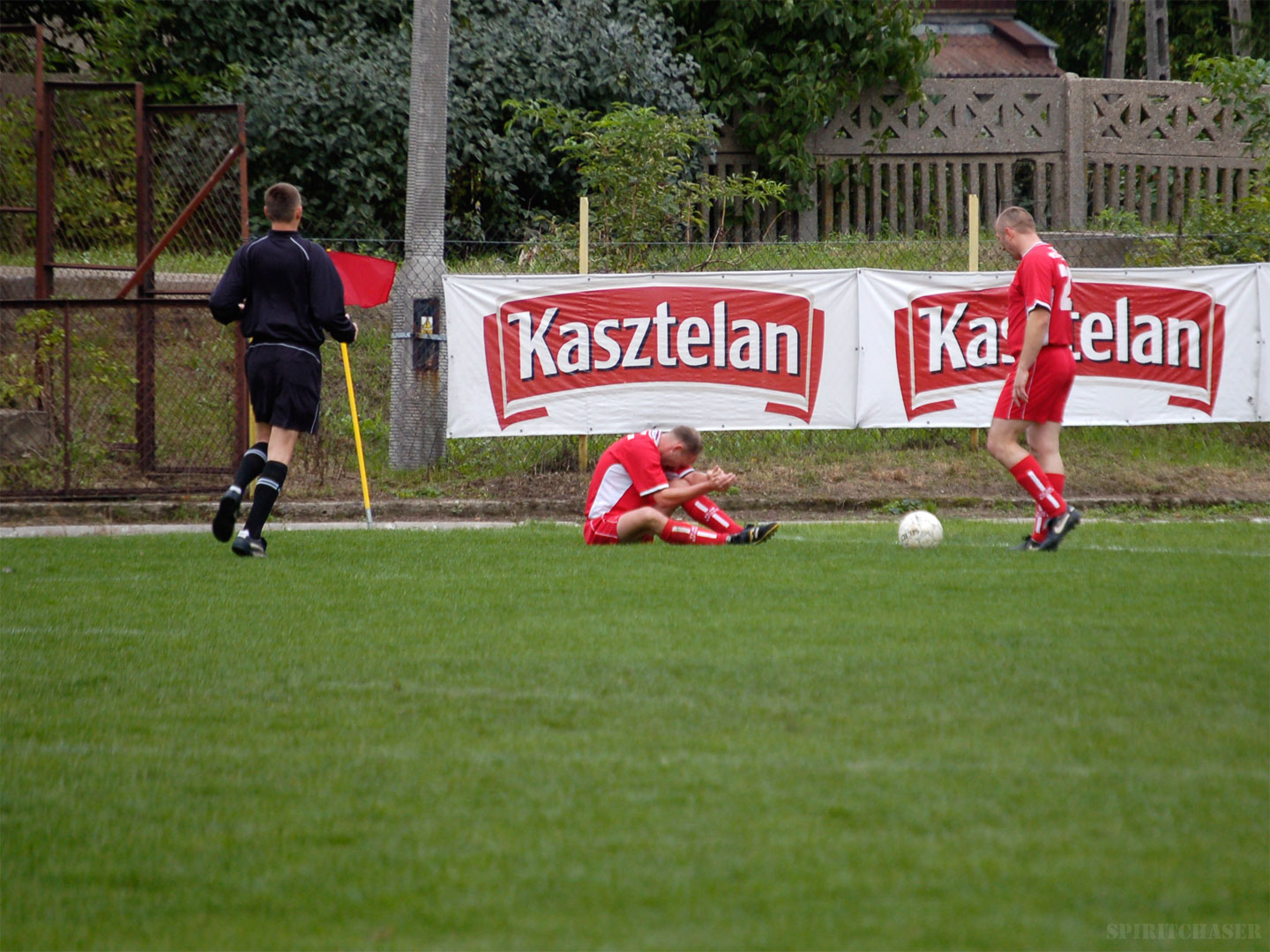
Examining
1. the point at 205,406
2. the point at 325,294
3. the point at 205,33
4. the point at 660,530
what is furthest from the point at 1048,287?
the point at 205,33

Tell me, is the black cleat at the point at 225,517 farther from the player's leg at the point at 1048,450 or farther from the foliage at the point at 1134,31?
the foliage at the point at 1134,31

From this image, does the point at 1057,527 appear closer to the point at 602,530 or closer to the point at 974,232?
the point at 602,530

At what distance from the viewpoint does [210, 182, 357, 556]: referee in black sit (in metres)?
8.39

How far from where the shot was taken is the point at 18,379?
37.1ft

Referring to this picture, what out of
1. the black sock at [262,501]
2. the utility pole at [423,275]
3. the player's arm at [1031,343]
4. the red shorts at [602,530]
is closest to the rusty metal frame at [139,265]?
the utility pole at [423,275]

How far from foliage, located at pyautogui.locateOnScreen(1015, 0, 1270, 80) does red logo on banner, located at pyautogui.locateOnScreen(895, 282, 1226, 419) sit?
15.7 metres

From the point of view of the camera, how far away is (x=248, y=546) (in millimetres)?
8242

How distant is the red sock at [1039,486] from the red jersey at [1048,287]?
2.26ft

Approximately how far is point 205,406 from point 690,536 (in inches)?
211

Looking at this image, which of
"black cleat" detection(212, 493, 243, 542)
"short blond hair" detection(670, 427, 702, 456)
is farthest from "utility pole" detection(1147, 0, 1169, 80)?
"black cleat" detection(212, 493, 243, 542)

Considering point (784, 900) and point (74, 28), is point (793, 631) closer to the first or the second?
point (784, 900)

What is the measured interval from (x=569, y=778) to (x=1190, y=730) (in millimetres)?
1881

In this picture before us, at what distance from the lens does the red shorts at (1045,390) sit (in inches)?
329

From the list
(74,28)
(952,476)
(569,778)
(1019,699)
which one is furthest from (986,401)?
(74,28)
